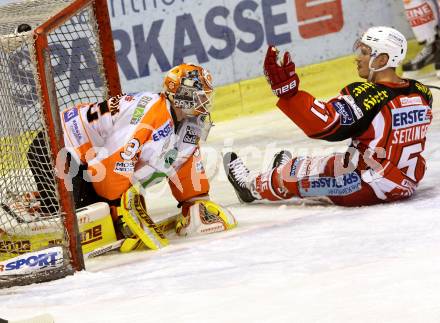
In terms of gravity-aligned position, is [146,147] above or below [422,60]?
above

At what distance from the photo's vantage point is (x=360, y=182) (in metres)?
4.24

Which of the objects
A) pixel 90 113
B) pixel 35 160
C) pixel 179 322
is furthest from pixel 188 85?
pixel 179 322

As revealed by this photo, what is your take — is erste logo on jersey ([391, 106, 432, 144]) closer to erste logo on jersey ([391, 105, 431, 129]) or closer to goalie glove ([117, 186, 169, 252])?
erste logo on jersey ([391, 105, 431, 129])

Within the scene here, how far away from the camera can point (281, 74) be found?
4035 millimetres

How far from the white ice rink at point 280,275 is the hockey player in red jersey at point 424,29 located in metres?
2.92

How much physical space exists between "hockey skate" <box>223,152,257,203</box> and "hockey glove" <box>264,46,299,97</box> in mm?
771

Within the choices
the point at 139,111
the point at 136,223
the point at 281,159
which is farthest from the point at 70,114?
the point at 281,159

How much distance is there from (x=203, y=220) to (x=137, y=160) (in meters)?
0.39

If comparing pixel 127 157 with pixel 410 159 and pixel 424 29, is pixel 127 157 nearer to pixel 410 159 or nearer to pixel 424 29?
pixel 410 159

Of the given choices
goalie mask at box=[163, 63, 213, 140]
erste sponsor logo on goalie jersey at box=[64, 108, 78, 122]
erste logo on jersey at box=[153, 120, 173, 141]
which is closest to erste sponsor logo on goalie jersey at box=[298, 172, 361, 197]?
goalie mask at box=[163, 63, 213, 140]

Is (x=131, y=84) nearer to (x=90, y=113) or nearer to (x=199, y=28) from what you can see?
(x=199, y=28)

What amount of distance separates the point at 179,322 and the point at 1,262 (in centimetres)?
101

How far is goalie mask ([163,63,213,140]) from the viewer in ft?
13.4

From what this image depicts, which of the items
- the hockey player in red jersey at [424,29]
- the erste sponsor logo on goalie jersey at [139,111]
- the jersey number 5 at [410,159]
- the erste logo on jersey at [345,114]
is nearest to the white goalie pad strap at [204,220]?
the erste sponsor logo on goalie jersey at [139,111]
